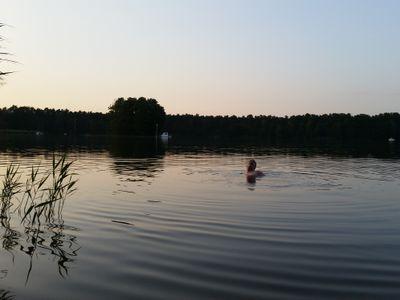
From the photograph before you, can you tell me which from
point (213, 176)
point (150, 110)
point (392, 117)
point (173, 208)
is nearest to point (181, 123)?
point (150, 110)

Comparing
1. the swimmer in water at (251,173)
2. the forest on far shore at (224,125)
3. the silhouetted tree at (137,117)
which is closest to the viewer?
the swimmer in water at (251,173)

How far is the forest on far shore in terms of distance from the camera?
155 meters

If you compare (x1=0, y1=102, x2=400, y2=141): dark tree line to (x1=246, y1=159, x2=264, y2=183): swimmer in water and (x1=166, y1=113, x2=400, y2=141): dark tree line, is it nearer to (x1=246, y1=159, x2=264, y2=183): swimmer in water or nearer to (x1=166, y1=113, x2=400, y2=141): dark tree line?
(x1=166, y1=113, x2=400, y2=141): dark tree line

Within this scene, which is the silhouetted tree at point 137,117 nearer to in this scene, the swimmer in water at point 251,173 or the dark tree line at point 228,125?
the dark tree line at point 228,125

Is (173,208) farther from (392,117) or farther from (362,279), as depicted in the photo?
(392,117)

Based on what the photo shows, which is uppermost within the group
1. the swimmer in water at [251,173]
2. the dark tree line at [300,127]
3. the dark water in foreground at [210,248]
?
the dark tree line at [300,127]

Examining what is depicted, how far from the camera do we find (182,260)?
1009cm

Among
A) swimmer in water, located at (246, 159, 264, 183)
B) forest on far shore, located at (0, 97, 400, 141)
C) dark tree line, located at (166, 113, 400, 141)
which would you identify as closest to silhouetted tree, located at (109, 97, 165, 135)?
forest on far shore, located at (0, 97, 400, 141)

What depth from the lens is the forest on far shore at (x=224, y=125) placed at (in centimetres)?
15500

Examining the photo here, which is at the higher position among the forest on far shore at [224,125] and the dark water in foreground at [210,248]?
the forest on far shore at [224,125]

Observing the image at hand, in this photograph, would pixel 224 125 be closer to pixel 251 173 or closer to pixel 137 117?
pixel 137 117

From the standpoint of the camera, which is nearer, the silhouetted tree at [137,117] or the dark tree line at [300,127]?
the silhouetted tree at [137,117]

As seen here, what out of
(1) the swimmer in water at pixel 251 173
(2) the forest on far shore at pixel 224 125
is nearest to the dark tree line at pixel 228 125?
(2) the forest on far shore at pixel 224 125

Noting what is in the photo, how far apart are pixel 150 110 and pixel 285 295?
149 metres
